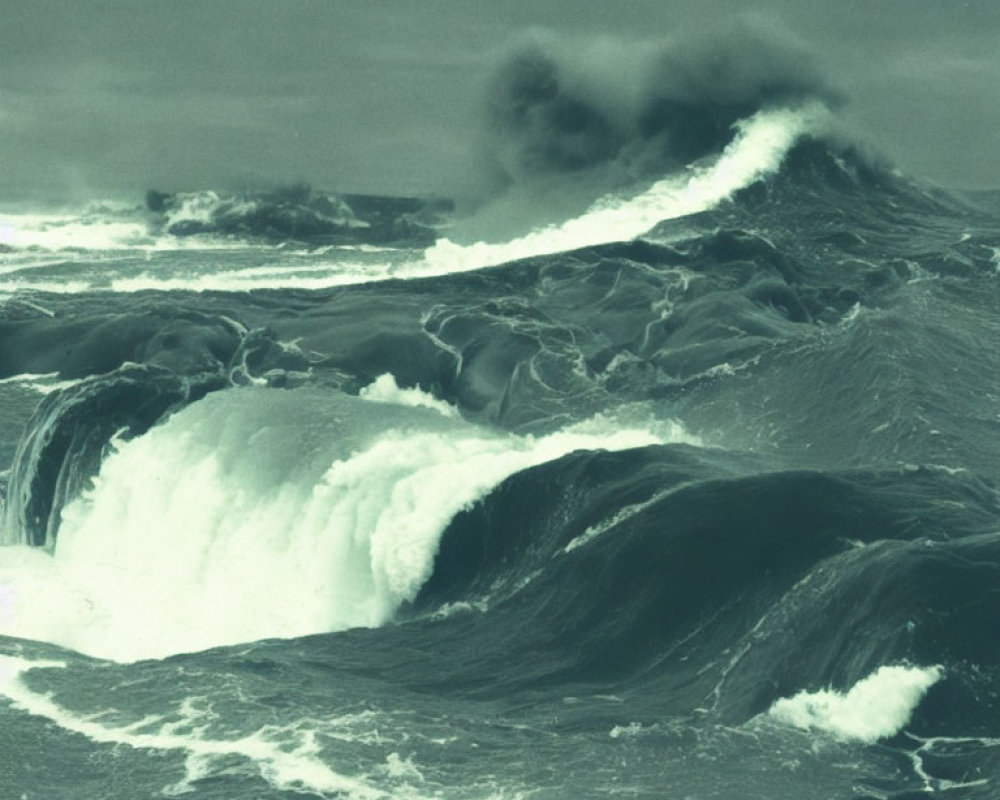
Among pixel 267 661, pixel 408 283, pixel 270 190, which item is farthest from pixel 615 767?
pixel 270 190

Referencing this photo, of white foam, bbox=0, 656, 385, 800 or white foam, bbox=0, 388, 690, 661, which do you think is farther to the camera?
white foam, bbox=0, 388, 690, 661

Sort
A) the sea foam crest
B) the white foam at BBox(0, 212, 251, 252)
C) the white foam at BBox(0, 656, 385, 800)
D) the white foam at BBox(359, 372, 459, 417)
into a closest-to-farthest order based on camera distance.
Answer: the white foam at BBox(0, 656, 385, 800) < the white foam at BBox(359, 372, 459, 417) < the sea foam crest < the white foam at BBox(0, 212, 251, 252)

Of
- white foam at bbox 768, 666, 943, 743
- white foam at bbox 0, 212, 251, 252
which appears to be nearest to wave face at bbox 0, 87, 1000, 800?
white foam at bbox 768, 666, 943, 743

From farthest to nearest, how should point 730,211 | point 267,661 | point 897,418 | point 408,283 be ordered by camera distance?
1. point 730,211
2. point 408,283
3. point 897,418
4. point 267,661

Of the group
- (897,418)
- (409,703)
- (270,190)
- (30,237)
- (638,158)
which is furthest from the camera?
(270,190)

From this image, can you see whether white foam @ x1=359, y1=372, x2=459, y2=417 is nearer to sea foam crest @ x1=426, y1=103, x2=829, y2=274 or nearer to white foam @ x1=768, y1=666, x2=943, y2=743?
sea foam crest @ x1=426, y1=103, x2=829, y2=274

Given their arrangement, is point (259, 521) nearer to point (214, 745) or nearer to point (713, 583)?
point (713, 583)

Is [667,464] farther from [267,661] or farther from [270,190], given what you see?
[270,190]

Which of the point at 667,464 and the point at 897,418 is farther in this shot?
the point at 897,418
